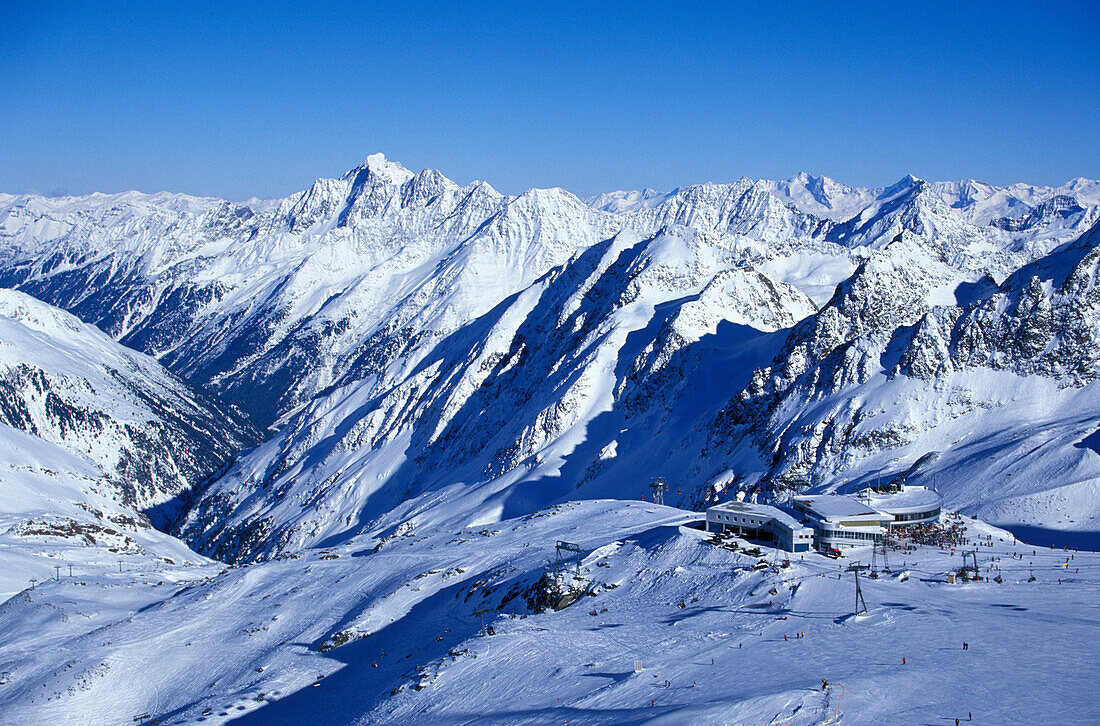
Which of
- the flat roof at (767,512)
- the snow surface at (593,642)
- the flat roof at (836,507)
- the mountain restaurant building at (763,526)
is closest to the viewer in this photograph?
the snow surface at (593,642)

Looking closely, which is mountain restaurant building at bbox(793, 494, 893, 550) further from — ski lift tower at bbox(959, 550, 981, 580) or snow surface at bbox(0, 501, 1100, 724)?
ski lift tower at bbox(959, 550, 981, 580)

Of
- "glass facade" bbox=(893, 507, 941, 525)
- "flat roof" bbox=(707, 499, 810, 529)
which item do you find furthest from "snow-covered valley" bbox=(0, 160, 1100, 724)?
"flat roof" bbox=(707, 499, 810, 529)

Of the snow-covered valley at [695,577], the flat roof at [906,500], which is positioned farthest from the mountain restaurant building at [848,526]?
the snow-covered valley at [695,577]

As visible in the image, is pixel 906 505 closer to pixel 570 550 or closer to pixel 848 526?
pixel 848 526

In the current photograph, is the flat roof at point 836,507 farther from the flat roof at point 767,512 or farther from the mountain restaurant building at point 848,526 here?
the flat roof at point 767,512

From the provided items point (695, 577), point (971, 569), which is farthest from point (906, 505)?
point (695, 577)

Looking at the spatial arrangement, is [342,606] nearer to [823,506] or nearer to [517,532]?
[517,532]

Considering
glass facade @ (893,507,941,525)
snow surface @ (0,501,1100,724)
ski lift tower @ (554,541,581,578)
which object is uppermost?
ski lift tower @ (554,541,581,578)
